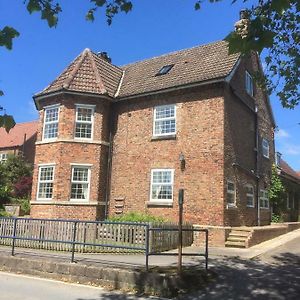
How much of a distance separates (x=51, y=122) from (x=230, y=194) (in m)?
10.3

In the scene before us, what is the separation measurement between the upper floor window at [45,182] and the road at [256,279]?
35.8 ft

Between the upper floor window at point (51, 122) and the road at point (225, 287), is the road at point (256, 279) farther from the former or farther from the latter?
the upper floor window at point (51, 122)

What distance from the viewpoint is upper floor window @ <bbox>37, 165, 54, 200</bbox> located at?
22578 millimetres

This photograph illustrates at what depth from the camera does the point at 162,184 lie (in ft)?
71.3

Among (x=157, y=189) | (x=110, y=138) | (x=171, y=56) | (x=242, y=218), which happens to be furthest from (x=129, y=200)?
(x=171, y=56)

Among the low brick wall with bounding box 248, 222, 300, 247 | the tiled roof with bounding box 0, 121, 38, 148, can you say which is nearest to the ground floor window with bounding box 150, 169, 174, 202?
the low brick wall with bounding box 248, 222, 300, 247

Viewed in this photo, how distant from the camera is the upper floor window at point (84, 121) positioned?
76.0ft

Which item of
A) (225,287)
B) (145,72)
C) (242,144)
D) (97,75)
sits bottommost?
(225,287)

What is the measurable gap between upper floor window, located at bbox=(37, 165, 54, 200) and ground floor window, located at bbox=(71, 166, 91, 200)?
115cm

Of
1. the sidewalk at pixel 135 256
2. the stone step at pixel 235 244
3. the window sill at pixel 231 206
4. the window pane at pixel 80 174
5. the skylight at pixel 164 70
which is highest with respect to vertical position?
the skylight at pixel 164 70

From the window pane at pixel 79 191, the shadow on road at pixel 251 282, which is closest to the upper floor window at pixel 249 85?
the window pane at pixel 79 191

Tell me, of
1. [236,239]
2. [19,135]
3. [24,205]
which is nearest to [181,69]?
[236,239]

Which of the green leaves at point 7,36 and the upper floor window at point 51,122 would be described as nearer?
the green leaves at point 7,36

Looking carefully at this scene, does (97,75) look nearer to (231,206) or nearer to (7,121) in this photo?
(231,206)
